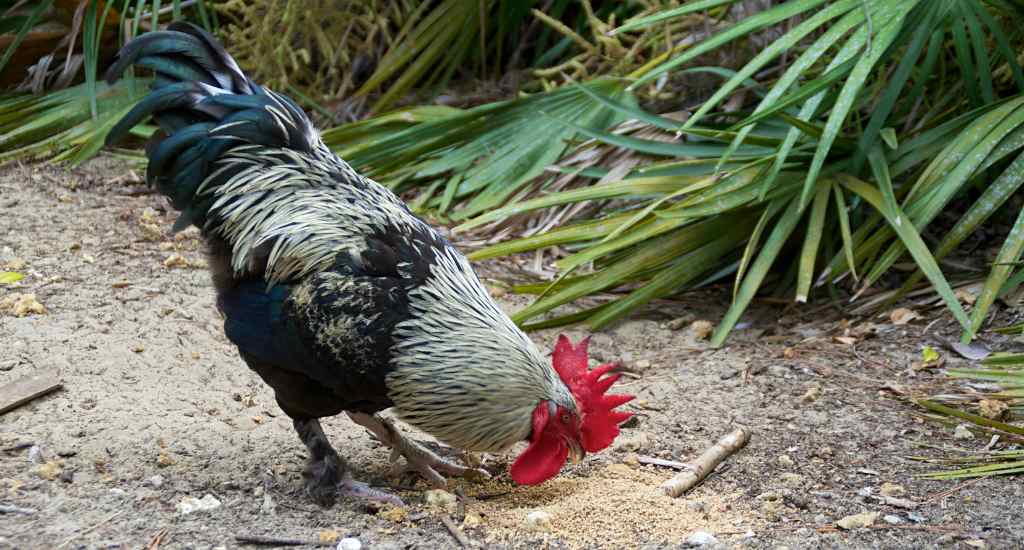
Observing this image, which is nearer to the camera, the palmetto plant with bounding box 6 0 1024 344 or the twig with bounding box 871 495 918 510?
the twig with bounding box 871 495 918 510

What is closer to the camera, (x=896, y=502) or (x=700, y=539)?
(x=700, y=539)

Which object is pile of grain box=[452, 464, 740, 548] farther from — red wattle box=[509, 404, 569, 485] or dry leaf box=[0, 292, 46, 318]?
dry leaf box=[0, 292, 46, 318]

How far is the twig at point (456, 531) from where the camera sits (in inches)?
127

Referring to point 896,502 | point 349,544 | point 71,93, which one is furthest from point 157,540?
point 71,93

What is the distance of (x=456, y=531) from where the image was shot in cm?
330

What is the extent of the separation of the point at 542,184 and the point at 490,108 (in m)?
0.52

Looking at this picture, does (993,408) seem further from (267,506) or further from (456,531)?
(267,506)

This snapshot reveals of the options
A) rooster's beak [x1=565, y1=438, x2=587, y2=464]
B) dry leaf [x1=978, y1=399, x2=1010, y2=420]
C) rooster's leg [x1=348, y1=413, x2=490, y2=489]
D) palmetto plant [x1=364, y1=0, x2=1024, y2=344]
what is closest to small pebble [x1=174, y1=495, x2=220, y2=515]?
rooster's leg [x1=348, y1=413, x2=490, y2=489]

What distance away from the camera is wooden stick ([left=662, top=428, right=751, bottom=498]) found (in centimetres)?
361

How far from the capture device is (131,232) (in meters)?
5.80

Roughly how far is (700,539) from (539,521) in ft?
1.66

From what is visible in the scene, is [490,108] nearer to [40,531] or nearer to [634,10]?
[634,10]

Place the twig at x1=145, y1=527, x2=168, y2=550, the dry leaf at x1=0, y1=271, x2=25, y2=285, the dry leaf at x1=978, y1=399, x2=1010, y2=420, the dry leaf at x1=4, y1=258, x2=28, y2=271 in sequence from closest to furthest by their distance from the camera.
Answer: the twig at x1=145, y1=527, x2=168, y2=550
the dry leaf at x1=978, y1=399, x2=1010, y2=420
the dry leaf at x1=0, y1=271, x2=25, y2=285
the dry leaf at x1=4, y1=258, x2=28, y2=271

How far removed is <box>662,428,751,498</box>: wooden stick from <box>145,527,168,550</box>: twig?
1.60 m
